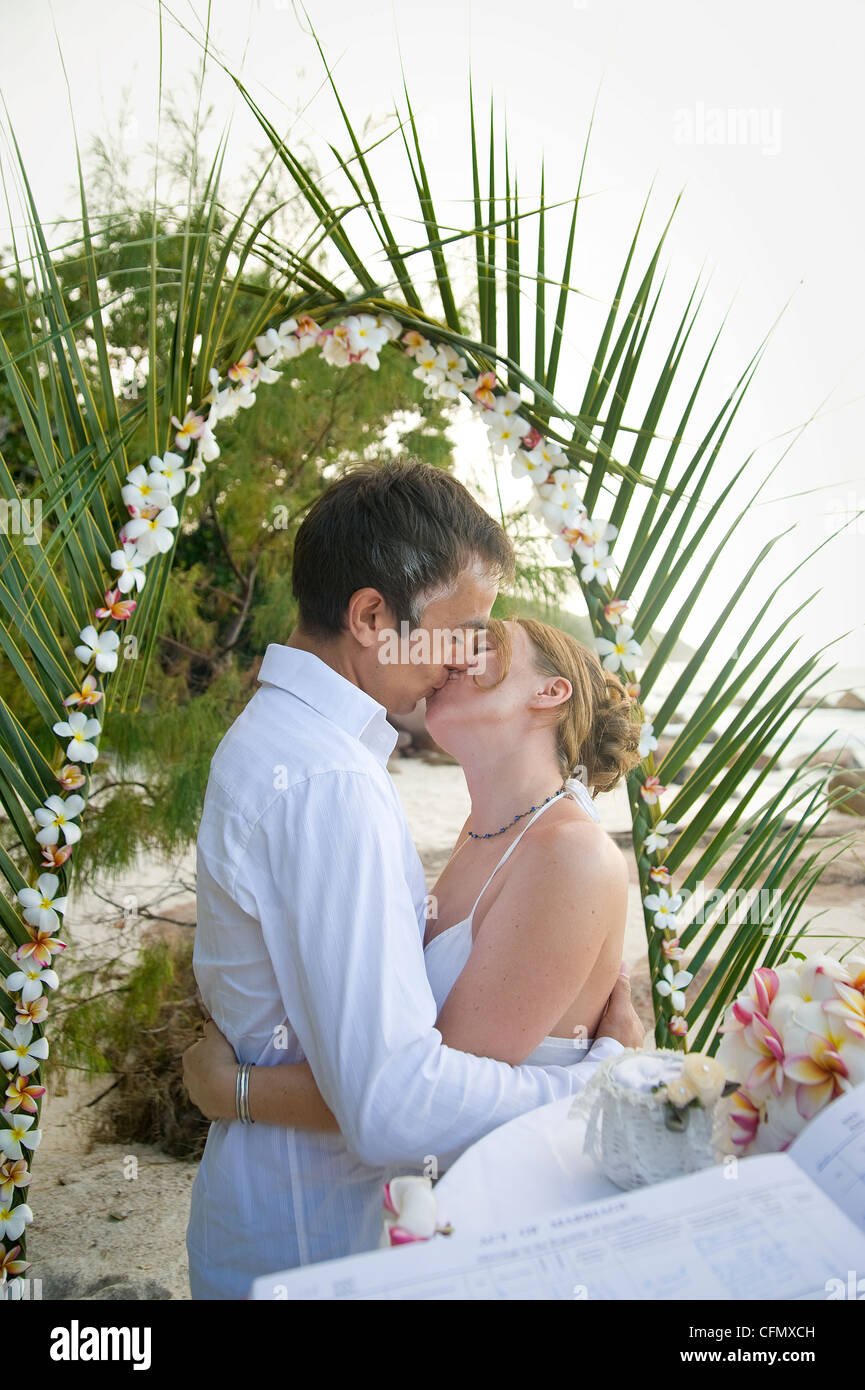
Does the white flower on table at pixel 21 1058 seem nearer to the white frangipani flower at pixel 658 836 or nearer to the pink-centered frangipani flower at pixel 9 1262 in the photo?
the pink-centered frangipani flower at pixel 9 1262

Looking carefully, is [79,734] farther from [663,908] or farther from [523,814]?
[663,908]

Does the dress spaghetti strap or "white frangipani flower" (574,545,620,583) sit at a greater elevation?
"white frangipani flower" (574,545,620,583)

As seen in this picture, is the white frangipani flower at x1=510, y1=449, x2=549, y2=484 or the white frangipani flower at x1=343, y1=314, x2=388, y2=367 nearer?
the white frangipani flower at x1=343, y1=314, x2=388, y2=367

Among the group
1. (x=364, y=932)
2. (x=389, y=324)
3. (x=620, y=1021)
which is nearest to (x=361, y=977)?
(x=364, y=932)

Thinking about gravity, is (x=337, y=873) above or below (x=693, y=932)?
above

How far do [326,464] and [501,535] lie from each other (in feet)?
8.72

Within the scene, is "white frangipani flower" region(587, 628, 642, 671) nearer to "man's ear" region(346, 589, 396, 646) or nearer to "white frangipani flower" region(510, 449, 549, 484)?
"white frangipani flower" region(510, 449, 549, 484)

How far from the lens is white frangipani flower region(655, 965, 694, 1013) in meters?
2.06

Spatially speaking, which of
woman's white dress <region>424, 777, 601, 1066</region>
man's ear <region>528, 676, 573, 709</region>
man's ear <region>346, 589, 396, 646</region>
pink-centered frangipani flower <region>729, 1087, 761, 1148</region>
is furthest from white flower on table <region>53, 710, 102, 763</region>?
pink-centered frangipani flower <region>729, 1087, 761, 1148</region>

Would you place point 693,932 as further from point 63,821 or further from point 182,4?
point 182,4

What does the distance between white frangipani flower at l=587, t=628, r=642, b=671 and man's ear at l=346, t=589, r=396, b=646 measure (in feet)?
2.22

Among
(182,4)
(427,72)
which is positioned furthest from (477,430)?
(182,4)

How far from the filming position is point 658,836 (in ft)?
6.95
